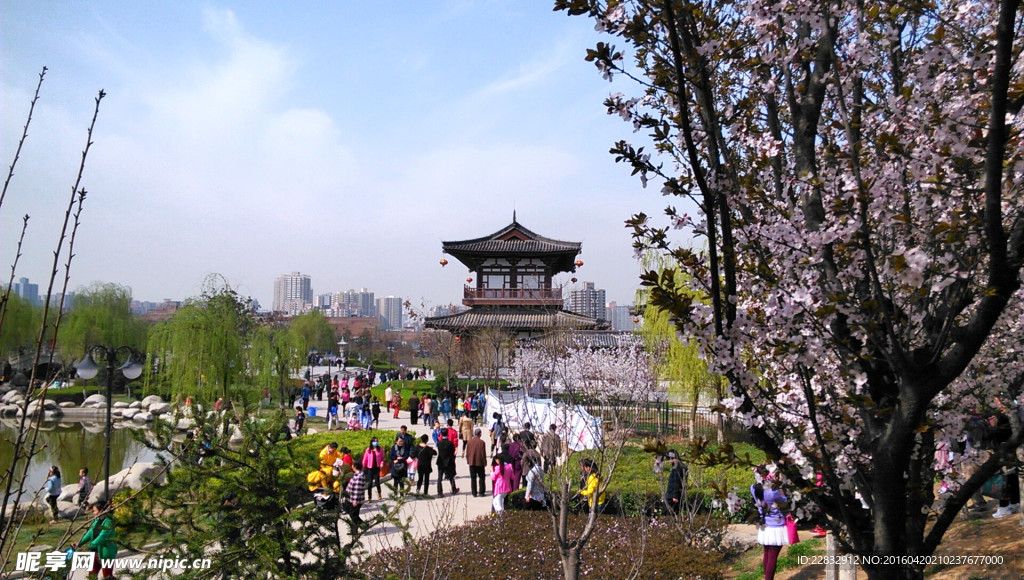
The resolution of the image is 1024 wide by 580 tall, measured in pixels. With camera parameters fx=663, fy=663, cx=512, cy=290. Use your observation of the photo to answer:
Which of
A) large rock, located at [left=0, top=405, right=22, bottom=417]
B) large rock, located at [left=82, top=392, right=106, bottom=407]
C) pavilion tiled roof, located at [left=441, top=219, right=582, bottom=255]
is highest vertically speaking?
pavilion tiled roof, located at [left=441, top=219, right=582, bottom=255]

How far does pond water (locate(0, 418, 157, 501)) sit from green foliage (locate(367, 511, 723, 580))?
418 inches

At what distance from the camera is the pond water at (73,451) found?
16.6m

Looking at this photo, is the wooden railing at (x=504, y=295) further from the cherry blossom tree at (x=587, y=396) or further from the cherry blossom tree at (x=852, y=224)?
the cherry blossom tree at (x=852, y=224)

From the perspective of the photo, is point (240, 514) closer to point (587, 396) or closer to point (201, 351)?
point (587, 396)

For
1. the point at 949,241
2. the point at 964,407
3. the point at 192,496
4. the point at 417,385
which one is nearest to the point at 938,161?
the point at 949,241

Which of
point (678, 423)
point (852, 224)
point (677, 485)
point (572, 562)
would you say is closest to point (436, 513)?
point (677, 485)

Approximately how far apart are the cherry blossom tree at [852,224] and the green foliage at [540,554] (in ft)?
13.1

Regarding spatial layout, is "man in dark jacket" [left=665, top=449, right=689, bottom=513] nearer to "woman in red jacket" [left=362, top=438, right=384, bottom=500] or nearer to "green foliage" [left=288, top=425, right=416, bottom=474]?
"woman in red jacket" [left=362, top=438, right=384, bottom=500]

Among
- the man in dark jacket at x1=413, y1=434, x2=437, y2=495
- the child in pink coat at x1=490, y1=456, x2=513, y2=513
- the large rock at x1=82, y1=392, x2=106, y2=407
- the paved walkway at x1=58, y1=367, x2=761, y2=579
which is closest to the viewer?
the paved walkway at x1=58, y1=367, x2=761, y2=579

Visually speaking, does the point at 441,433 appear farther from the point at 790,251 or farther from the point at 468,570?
the point at 790,251

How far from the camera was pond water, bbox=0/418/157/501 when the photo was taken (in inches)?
655

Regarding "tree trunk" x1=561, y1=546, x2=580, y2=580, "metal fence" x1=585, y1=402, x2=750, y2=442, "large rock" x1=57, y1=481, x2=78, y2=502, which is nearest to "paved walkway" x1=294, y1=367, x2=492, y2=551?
"tree trunk" x1=561, y1=546, x2=580, y2=580

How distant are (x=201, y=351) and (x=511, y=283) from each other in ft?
57.4

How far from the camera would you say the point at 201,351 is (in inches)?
795
